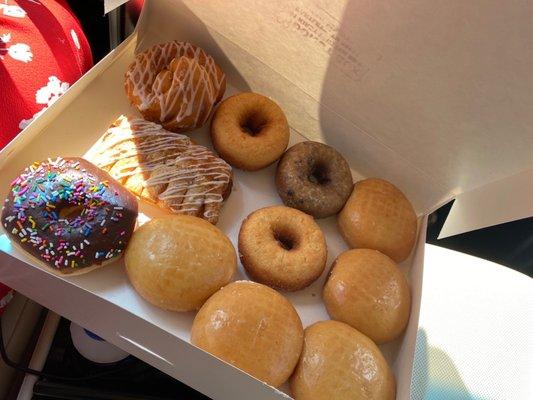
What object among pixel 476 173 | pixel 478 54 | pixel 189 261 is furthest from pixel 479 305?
pixel 189 261

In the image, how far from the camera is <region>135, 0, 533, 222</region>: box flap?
872 mm

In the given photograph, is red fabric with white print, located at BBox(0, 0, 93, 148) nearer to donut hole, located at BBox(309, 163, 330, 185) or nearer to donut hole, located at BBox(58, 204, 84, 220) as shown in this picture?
donut hole, located at BBox(58, 204, 84, 220)

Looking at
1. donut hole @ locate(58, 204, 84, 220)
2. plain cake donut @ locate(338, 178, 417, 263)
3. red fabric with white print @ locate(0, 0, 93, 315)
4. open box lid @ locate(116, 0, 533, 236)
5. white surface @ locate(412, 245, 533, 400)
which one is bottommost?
white surface @ locate(412, 245, 533, 400)

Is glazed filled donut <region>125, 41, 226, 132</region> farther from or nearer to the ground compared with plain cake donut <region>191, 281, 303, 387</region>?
farther from the ground

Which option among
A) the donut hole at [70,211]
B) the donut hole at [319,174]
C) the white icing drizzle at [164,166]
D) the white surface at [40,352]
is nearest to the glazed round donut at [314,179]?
the donut hole at [319,174]

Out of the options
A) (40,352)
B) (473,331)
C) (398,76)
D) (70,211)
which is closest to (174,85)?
(70,211)

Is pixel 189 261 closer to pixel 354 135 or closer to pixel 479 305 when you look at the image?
pixel 354 135

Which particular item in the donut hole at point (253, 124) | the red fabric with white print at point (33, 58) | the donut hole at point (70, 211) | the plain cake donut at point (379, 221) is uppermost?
the red fabric with white print at point (33, 58)

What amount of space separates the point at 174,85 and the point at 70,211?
1.07ft

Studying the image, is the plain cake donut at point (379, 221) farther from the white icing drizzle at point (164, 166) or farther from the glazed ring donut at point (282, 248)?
the white icing drizzle at point (164, 166)

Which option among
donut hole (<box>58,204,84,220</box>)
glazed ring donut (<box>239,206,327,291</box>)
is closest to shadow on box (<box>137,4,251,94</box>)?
glazed ring donut (<box>239,206,327,291</box>)

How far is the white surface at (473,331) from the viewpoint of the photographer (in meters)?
1.12

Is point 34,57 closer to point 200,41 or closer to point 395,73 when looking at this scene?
point 200,41

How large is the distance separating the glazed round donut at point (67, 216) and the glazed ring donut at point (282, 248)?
0.72 feet
